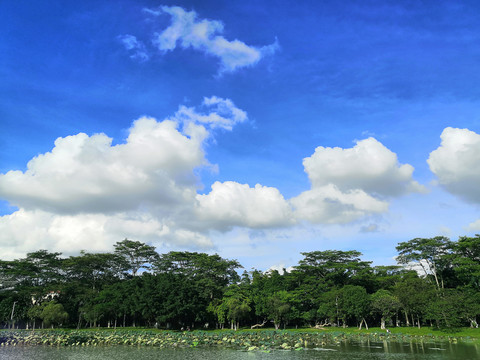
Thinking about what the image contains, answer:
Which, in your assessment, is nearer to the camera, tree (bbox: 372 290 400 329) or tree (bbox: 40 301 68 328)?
tree (bbox: 372 290 400 329)

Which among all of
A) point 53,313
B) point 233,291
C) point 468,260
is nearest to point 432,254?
point 468,260

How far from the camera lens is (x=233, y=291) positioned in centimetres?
5834

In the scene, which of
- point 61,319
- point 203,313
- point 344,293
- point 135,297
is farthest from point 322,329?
point 61,319

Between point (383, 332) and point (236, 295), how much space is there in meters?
22.3

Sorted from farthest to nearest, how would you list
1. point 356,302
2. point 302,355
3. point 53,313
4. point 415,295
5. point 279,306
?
point 279,306, point 53,313, point 356,302, point 415,295, point 302,355

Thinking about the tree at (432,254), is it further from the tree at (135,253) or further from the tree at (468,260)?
Answer: the tree at (135,253)

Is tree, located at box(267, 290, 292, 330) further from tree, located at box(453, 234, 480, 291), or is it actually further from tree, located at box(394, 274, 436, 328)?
tree, located at box(453, 234, 480, 291)

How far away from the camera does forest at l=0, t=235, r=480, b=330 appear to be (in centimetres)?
5025

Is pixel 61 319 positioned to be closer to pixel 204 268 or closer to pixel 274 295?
pixel 204 268

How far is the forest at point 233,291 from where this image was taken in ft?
165

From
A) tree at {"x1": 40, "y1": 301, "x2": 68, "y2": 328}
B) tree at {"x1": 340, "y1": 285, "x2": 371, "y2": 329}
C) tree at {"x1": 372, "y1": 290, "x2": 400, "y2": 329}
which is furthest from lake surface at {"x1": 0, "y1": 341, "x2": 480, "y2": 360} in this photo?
tree at {"x1": 40, "y1": 301, "x2": 68, "y2": 328}

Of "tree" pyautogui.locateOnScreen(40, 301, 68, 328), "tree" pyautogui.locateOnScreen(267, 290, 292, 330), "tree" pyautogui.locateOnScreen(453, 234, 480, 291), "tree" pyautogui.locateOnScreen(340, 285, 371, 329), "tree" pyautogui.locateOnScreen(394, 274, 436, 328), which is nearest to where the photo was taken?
"tree" pyautogui.locateOnScreen(394, 274, 436, 328)

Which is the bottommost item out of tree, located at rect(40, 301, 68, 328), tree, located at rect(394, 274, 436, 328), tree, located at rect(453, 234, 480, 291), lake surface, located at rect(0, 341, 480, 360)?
lake surface, located at rect(0, 341, 480, 360)

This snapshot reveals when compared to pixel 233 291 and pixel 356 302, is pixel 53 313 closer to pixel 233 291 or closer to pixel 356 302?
pixel 233 291
